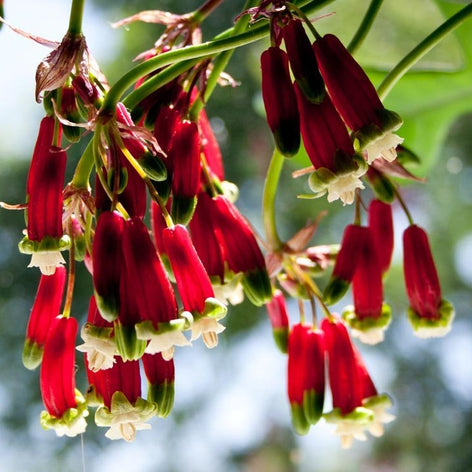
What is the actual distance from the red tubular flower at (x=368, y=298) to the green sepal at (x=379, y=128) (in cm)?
15

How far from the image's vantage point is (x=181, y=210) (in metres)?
0.35

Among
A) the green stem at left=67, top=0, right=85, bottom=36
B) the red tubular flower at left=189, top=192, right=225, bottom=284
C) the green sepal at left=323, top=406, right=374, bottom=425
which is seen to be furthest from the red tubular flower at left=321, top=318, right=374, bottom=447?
the green stem at left=67, top=0, right=85, bottom=36

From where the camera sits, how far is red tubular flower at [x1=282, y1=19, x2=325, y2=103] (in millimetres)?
313

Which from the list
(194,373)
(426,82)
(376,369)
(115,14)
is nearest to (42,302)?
(426,82)

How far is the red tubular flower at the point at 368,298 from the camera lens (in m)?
0.46

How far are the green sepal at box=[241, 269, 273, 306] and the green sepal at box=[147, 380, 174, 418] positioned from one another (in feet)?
0.21

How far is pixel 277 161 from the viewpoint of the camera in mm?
416

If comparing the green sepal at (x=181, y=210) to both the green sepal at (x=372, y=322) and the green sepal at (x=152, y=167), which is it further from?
the green sepal at (x=372, y=322)

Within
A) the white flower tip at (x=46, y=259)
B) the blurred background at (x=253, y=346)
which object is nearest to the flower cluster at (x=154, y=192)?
the white flower tip at (x=46, y=259)

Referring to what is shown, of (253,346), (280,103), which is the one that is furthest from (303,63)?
(253,346)

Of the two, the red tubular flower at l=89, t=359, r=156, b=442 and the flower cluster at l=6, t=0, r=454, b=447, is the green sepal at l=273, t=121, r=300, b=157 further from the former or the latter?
the red tubular flower at l=89, t=359, r=156, b=442

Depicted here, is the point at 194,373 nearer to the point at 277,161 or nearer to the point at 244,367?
the point at 244,367

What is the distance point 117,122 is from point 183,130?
0.06 metres

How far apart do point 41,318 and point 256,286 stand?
10 centimetres
